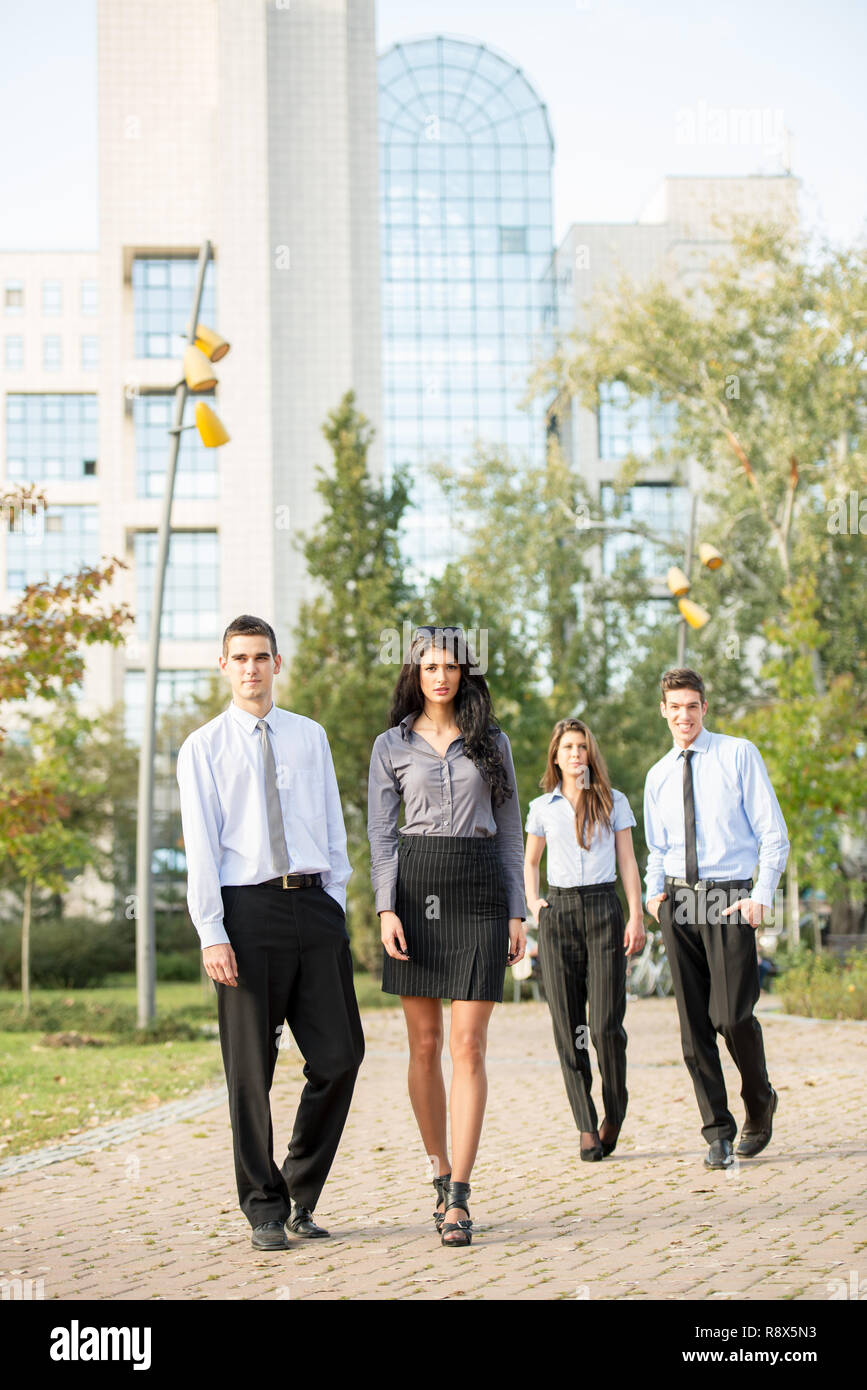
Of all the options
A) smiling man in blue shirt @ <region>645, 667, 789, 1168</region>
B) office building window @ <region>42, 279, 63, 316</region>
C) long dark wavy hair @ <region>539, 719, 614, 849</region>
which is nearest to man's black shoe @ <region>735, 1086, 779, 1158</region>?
smiling man in blue shirt @ <region>645, 667, 789, 1168</region>

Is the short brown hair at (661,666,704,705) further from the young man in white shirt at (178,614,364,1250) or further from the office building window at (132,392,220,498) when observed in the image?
the office building window at (132,392,220,498)

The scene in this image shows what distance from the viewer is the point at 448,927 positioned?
233 inches

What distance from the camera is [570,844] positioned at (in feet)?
25.8

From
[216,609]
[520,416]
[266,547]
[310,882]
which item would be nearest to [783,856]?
[310,882]

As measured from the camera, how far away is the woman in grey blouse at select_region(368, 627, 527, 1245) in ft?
19.2

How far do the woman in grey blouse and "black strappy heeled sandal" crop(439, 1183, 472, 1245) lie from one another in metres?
0.05

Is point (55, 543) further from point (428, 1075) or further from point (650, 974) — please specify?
point (428, 1075)

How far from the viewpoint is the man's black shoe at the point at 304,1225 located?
577cm

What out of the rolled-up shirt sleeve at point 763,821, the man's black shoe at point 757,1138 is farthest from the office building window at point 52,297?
the man's black shoe at point 757,1138

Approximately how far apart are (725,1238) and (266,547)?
45.1 m

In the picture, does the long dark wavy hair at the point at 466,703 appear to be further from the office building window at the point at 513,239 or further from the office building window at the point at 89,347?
the office building window at the point at 89,347

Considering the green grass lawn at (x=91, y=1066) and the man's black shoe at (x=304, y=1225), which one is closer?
the man's black shoe at (x=304, y=1225)

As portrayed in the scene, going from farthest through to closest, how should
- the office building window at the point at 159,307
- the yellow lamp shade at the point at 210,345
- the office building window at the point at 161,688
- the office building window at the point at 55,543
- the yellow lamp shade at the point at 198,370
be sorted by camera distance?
the office building window at the point at 55,543, the office building window at the point at 159,307, the office building window at the point at 161,688, the yellow lamp shade at the point at 210,345, the yellow lamp shade at the point at 198,370

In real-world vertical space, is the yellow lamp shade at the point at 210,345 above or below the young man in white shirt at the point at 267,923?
above
